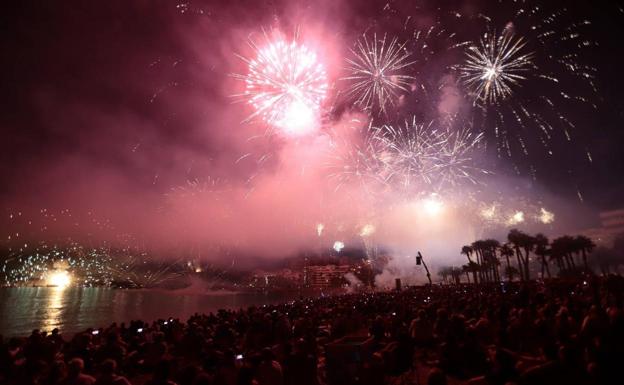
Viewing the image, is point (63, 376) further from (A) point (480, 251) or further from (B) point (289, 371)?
(A) point (480, 251)

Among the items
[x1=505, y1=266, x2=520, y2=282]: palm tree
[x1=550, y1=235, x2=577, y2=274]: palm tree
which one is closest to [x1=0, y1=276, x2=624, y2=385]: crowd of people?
[x1=505, y1=266, x2=520, y2=282]: palm tree

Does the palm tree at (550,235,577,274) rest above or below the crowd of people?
above

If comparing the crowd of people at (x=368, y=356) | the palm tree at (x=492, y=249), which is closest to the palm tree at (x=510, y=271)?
the palm tree at (x=492, y=249)

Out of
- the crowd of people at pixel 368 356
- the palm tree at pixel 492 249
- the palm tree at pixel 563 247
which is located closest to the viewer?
the crowd of people at pixel 368 356

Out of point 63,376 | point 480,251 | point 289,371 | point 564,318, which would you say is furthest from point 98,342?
point 480,251

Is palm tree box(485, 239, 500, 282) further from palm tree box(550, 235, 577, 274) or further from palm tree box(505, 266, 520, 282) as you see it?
palm tree box(550, 235, 577, 274)

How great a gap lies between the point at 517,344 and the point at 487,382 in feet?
18.5

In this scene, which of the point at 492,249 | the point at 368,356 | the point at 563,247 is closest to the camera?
the point at 368,356

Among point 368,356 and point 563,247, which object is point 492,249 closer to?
point 563,247

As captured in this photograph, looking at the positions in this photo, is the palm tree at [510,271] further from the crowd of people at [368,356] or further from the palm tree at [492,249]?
the crowd of people at [368,356]

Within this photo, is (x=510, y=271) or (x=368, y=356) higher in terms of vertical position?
(x=510, y=271)

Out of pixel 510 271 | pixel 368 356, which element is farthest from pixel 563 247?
pixel 368 356

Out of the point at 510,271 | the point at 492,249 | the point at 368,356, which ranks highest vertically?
the point at 492,249

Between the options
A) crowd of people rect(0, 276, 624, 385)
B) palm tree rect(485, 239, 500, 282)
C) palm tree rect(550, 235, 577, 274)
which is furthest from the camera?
palm tree rect(485, 239, 500, 282)
